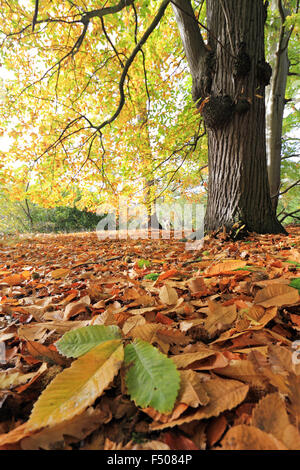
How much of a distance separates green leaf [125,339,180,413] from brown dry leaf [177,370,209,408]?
0.09 feet

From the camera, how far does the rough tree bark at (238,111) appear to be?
2609 mm

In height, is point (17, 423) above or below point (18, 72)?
below

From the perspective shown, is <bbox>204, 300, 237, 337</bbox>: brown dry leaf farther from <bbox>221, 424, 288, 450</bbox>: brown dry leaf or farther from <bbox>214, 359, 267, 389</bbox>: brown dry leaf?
<bbox>221, 424, 288, 450</bbox>: brown dry leaf

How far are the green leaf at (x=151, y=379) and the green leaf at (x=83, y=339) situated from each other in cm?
7

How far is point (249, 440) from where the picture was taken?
32 cm

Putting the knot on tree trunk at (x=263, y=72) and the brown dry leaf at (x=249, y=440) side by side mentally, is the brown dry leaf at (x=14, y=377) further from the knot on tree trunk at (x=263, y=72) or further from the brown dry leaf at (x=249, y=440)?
the knot on tree trunk at (x=263, y=72)

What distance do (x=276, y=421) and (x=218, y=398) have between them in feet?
0.30

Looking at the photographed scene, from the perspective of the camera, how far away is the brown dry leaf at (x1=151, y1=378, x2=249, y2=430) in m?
0.37

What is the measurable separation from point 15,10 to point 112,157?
8.66 ft

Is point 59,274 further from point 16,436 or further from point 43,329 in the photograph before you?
point 16,436

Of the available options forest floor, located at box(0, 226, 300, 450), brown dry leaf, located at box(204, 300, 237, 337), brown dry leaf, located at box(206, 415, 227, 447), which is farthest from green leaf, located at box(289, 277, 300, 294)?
brown dry leaf, located at box(206, 415, 227, 447)

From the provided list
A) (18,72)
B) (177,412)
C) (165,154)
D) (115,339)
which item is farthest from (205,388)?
(18,72)
